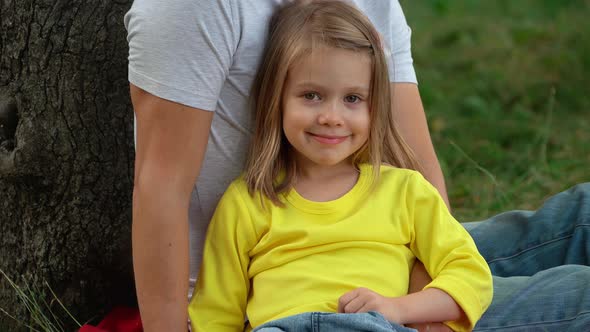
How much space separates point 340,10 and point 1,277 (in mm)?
1130

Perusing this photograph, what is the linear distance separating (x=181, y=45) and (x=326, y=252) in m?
0.53

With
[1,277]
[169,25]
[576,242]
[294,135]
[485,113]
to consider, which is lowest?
[485,113]

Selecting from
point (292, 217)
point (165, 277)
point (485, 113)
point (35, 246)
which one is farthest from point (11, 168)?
point (485, 113)

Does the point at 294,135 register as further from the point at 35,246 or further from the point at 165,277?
the point at 35,246

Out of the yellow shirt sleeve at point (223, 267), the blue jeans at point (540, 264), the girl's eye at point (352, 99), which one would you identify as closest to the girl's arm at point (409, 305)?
the blue jeans at point (540, 264)

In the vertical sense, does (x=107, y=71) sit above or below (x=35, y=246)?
above

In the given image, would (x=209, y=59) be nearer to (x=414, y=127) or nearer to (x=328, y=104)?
(x=328, y=104)

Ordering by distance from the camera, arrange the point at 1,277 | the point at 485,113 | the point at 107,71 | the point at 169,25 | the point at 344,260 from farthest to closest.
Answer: the point at 485,113 → the point at 1,277 → the point at 107,71 → the point at 344,260 → the point at 169,25

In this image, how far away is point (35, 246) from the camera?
232 centimetres

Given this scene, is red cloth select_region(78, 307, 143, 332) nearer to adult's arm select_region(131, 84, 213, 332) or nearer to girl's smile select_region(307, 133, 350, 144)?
adult's arm select_region(131, 84, 213, 332)

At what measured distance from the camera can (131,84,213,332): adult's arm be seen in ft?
6.02

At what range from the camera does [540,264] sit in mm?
2350

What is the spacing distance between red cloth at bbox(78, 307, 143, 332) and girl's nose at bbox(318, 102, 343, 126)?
689mm

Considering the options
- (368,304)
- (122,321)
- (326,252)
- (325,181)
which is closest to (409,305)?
(368,304)
